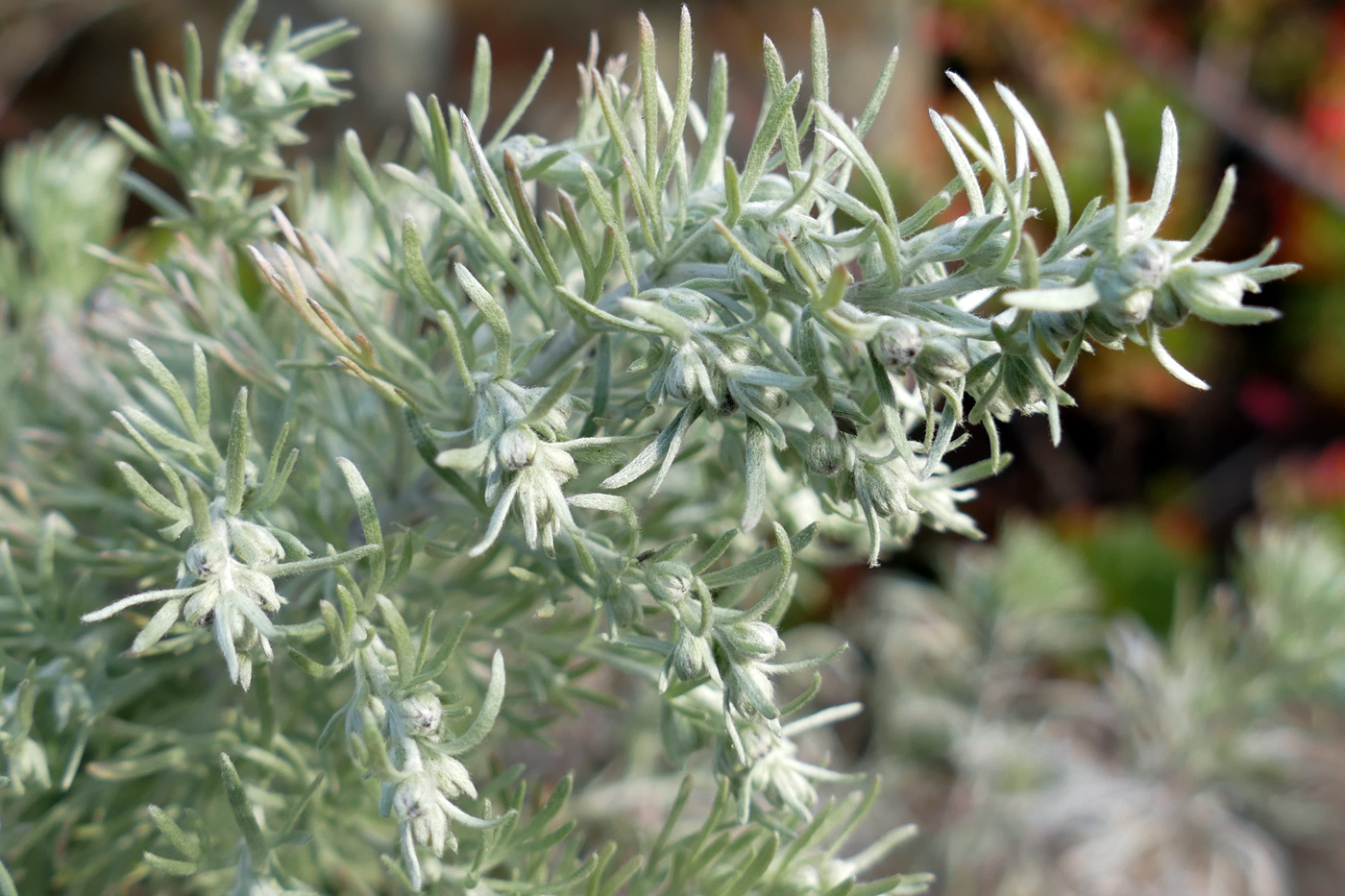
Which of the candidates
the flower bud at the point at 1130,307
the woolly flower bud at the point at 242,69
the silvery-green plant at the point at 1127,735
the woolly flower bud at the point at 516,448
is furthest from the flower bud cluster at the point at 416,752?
the silvery-green plant at the point at 1127,735

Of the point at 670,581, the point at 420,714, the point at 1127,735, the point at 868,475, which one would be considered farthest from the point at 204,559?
the point at 1127,735

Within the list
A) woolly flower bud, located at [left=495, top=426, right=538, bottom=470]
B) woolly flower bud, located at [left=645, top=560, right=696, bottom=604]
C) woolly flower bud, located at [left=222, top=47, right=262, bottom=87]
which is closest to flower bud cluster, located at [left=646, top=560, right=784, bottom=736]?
woolly flower bud, located at [left=645, top=560, right=696, bottom=604]

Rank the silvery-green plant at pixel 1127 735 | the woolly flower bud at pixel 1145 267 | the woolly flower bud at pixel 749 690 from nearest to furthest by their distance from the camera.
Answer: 1. the woolly flower bud at pixel 1145 267
2. the woolly flower bud at pixel 749 690
3. the silvery-green plant at pixel 1127 735

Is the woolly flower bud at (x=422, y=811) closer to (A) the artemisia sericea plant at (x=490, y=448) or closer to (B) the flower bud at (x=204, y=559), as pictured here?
(A) the artemisia sericea plant at (x=490, y=448)

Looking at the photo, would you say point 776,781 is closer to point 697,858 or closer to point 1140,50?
point 697,858

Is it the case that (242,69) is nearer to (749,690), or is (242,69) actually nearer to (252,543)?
(252,543)

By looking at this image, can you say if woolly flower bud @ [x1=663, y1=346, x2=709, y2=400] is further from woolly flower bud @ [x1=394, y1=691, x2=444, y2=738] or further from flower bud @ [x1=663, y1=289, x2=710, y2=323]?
woolly flower bud @ [x1=394, y1=691, x2=444, y2=738]
